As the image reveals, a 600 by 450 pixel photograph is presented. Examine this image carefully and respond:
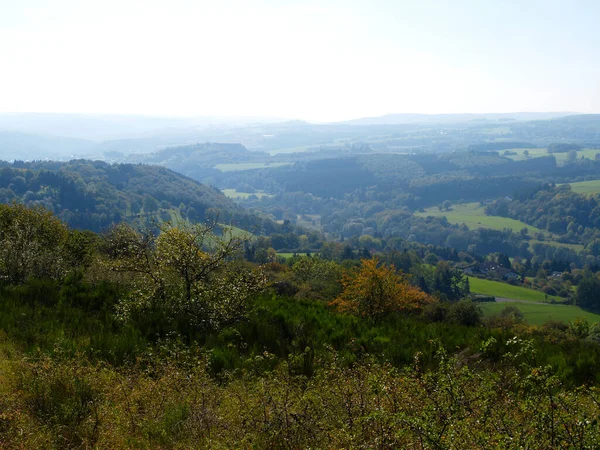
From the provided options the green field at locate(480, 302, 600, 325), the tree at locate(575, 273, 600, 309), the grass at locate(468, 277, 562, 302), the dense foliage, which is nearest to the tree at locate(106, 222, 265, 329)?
the dense foliage

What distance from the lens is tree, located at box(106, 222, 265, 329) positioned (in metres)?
12.2

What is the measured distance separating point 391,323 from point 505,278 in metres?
143

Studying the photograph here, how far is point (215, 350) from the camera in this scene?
9.98 meters

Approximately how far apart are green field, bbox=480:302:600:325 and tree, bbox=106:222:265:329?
86.1m

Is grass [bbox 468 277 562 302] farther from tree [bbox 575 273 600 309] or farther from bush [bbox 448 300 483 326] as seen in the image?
bush [bbox 448 300 483 326]

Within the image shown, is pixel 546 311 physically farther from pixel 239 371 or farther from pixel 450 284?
pixel 239 371

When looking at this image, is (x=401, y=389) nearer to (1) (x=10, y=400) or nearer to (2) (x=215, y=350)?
(2) (x=215, y=350)

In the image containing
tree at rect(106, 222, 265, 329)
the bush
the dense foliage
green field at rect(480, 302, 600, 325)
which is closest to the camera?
the dense foliage

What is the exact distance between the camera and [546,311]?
97.9 meters

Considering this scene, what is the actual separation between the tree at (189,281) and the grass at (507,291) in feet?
366

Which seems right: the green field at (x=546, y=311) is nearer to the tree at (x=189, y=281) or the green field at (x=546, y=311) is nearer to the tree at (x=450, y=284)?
the tree at (x=450, y=284)

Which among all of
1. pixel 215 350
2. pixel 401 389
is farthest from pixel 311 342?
pixel 401 389

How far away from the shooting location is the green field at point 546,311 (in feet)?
297

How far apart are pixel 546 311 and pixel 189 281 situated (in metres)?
103
